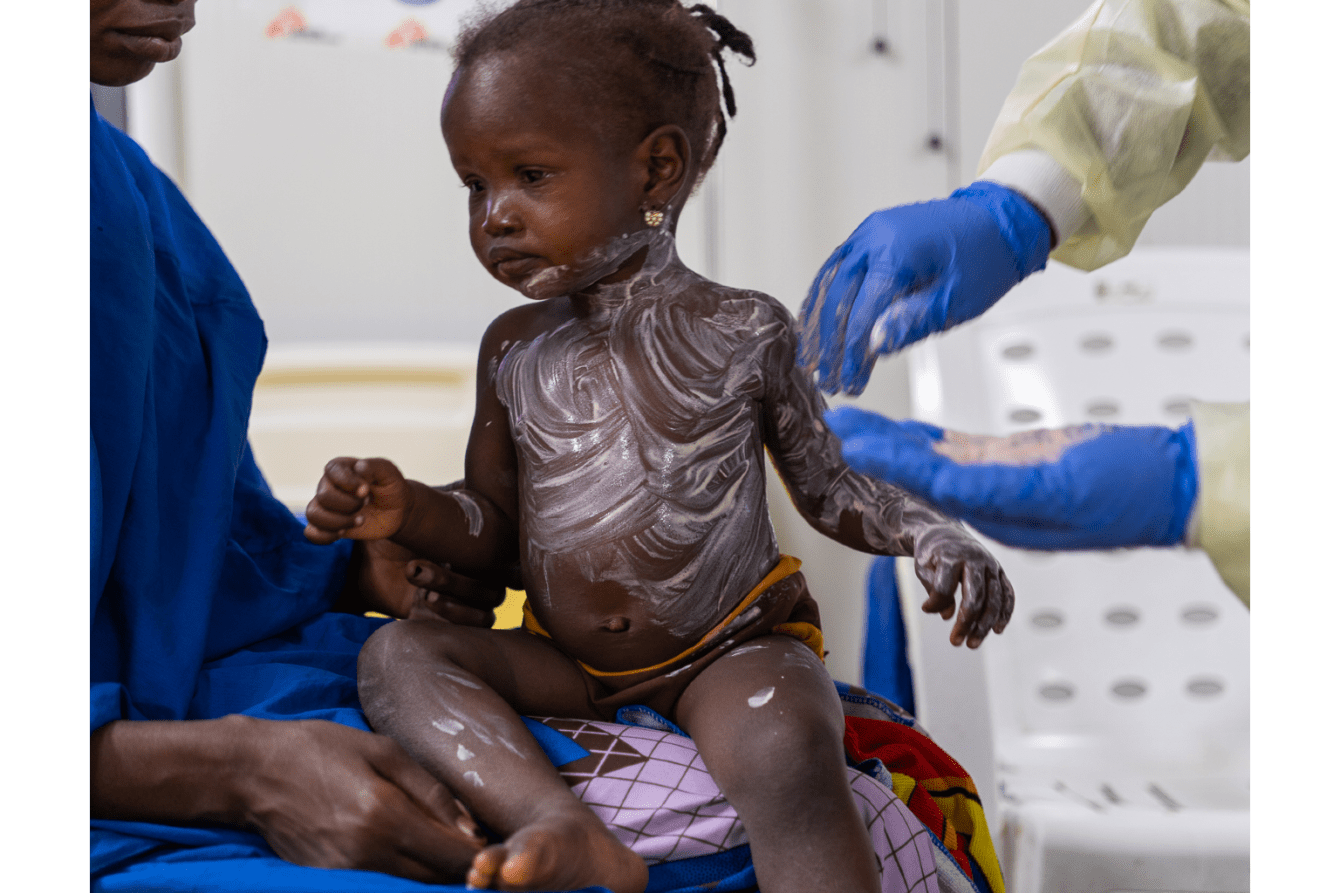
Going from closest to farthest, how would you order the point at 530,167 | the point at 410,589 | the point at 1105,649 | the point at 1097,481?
the point at 1097,481 < the point at 530,167 < the point at 410,589 < the point at 1105,649

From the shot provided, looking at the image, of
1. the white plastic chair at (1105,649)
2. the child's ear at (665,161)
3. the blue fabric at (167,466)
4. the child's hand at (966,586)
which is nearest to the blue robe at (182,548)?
the blue fabric at (167,466)

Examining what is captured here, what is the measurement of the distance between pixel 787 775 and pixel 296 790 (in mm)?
217

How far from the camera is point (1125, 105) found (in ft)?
1.88

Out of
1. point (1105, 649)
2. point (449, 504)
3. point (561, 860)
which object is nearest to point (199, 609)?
point (449, 504)

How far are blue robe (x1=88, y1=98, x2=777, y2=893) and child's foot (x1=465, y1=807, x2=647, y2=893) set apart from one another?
2 centimetres

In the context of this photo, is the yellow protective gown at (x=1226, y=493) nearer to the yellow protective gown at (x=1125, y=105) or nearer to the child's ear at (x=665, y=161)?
the yellow protective gown at (x=1125, y=105)

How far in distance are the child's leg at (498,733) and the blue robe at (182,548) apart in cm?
2

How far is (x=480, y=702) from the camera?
1.74 ft

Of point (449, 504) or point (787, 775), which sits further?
point (449, 504)

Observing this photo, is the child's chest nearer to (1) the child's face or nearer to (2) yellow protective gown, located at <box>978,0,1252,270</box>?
(1) the child's face

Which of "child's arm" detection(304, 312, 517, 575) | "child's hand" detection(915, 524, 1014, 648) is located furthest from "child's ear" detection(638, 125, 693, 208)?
"child's hand" detection(915, 524, 1014, 648)

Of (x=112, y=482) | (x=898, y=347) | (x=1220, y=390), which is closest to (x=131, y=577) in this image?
(x=112, y=482)

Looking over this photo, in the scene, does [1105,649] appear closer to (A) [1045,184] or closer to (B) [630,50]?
(A) [1045,184]

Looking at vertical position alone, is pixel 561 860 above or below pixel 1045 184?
below
